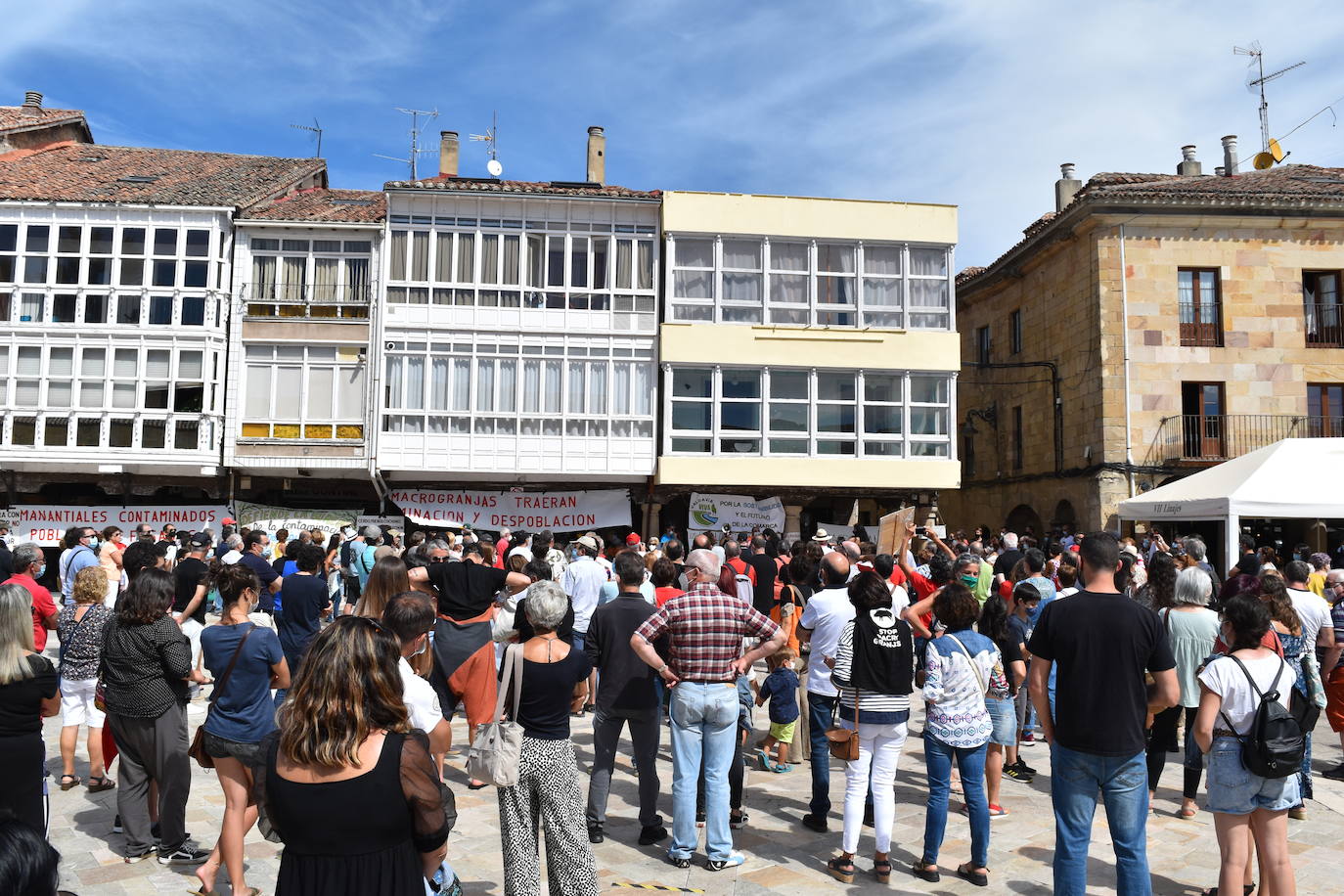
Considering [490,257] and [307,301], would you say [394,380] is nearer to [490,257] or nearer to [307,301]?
[307,301]

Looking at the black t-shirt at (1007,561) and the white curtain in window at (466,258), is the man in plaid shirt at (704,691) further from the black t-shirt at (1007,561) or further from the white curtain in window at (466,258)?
the white curtain in window at (466,258)

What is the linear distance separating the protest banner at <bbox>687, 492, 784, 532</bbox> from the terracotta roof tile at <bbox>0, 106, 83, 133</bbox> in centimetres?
2121

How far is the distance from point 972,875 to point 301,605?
196 inches

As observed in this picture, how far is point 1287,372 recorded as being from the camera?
77.2ft

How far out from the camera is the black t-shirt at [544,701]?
4773mm

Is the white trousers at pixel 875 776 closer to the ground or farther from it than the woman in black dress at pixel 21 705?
closer to the ground

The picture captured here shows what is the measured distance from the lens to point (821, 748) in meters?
6.34

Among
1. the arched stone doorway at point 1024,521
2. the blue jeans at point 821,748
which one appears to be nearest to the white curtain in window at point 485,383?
the arched stone doorway at point 1024,521

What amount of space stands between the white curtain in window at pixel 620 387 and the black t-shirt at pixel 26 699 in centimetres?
1713

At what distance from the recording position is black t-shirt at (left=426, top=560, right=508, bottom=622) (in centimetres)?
761

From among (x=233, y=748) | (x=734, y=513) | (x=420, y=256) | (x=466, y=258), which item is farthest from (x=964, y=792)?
(x=420, y=256)

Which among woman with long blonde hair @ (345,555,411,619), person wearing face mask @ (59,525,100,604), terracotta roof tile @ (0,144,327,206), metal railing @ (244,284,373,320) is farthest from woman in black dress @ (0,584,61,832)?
terracotta roof tile @ (0,144,327,206)

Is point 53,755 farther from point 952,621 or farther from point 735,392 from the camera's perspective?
point 735,392

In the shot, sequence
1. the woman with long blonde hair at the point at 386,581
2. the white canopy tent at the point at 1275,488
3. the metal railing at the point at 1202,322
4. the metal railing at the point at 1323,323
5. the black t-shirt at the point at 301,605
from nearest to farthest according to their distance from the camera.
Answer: the woman with long blonde hair at the point at 386,581 → the black t-shirt at the point at 301,605 → the white canopy tent at the point at 1275,488 → the metal railing at the point at 1202,322 → the metal railing at the point at 1323,323
